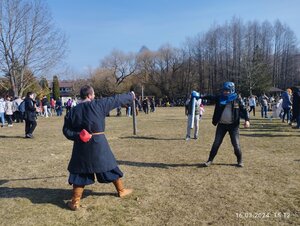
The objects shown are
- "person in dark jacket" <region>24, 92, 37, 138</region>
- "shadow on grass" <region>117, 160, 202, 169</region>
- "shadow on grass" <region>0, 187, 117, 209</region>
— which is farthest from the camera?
"person in dark jacket" <region>24, 92, 37, 138</region>

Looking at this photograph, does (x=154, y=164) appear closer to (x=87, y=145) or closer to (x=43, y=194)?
(x=43, y=194)

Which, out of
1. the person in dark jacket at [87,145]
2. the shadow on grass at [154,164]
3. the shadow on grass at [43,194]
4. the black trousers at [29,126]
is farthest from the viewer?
the black trousers at [29,126]

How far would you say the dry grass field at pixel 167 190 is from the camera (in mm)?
4996

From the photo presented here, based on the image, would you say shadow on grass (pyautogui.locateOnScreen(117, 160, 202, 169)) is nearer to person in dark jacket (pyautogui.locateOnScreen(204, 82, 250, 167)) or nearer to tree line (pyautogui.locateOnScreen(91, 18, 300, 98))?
person in dark jacket (pyautogui.locateOnScreen(204, 82, 250, 167))

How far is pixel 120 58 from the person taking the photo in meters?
79.6

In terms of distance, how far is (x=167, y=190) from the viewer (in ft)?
20.6

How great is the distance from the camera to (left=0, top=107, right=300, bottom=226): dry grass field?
16.4ft

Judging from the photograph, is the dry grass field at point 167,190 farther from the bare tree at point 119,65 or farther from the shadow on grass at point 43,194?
the bare tree at point 119,65

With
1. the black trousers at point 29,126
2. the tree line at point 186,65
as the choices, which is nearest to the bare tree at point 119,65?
the tree line at point 186,65

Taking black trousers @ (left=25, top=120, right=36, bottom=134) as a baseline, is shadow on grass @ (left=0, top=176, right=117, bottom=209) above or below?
below

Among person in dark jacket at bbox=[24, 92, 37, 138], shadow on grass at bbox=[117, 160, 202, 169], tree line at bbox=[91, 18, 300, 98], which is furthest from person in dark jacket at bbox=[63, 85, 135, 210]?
tree line at bbox=[91, 18, 300, 98]

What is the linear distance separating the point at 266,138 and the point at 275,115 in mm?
9777

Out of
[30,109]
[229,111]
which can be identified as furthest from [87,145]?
[30,109]

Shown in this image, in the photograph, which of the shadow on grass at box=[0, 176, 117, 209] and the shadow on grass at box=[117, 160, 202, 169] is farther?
the shadow on grass at box=[117, 160, 202, 169]
